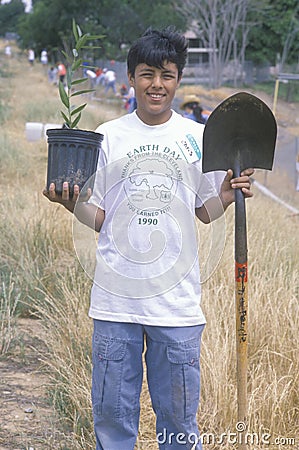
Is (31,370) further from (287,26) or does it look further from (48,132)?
(287,26)

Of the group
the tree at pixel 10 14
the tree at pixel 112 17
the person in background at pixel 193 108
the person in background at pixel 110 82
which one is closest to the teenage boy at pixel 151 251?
the person in background at pixel 193 108

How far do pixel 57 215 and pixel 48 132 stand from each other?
3658 millimetres

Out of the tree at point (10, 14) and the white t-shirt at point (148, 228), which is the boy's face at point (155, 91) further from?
the tree at point (10, 14)

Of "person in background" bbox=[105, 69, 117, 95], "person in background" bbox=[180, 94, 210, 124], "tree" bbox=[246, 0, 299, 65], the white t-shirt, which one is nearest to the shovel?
the white t-shirt

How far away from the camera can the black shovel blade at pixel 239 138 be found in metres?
2.66

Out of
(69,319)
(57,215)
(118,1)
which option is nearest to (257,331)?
(69,319)

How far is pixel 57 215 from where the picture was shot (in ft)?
20.9

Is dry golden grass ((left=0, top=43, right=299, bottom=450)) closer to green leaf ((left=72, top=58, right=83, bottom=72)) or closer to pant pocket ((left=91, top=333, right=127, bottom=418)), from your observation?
pant pocket ((left=91, top=333, right=127, bottom=418))

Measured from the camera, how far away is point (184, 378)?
275 cm

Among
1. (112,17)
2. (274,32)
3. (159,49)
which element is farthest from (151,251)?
(274,32)

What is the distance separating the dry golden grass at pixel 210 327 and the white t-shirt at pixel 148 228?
2.92ft

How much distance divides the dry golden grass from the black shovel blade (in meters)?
1.25

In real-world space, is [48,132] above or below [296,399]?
above

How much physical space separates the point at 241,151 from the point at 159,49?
465 mm
